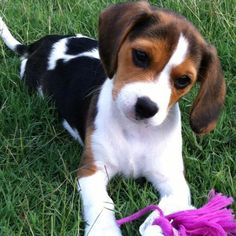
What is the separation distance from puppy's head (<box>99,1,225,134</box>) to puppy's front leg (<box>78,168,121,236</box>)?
0.52 meters

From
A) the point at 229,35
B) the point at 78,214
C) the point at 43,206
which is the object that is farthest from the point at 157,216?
the point at 229,35

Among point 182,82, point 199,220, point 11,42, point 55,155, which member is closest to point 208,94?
point 182,82

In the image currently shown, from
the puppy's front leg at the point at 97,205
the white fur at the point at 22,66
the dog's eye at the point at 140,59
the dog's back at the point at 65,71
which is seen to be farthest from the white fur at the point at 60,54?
the dog's eye at the point at 140,59

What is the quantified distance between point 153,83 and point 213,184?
0.97 meters

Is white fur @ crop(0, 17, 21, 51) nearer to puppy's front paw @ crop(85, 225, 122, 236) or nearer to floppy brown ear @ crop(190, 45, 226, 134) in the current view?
floppy brown ear @ crop(190, 45, 226, 134)

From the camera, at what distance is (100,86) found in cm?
421

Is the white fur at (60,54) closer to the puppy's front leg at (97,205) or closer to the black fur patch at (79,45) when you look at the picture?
the black fur patch at (79,45)

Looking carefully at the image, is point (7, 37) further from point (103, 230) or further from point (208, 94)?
point (103, 230)

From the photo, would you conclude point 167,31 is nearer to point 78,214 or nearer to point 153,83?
point 153,83

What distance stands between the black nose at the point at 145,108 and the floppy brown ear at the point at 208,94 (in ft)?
1.43

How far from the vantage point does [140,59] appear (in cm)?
347

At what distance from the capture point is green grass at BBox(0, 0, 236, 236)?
371 centimetres

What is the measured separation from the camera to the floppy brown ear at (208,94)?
12.3 feet

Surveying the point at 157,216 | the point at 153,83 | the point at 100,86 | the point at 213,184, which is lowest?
the point at 213,184
